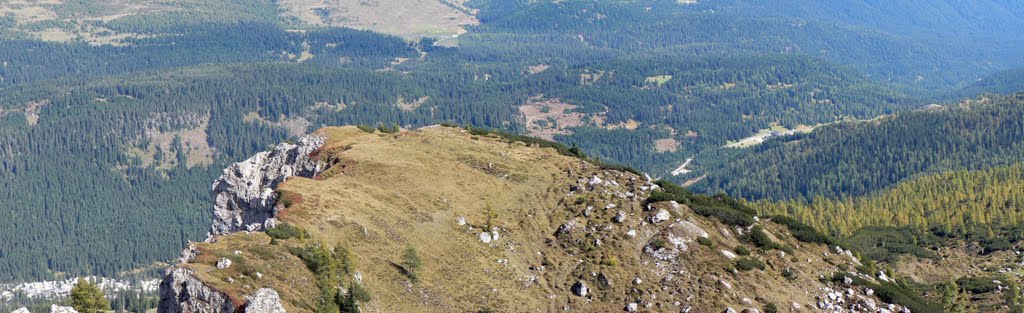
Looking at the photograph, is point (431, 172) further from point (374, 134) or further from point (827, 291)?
point (827, 291)

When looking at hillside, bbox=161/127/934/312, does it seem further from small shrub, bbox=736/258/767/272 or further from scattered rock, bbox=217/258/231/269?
small shrub, bbox=736/258/767/272

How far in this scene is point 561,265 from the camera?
12962cm

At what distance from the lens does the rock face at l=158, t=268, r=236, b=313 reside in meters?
96.4

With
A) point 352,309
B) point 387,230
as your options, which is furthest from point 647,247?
point 352,309

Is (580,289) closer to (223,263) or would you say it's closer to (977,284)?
(223,263)

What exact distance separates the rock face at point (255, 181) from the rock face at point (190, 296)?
36.6 metres

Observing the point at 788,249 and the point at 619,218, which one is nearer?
the point at 788,249

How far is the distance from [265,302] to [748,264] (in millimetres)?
57056

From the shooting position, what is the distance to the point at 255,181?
520 feet

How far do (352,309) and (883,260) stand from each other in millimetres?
103227

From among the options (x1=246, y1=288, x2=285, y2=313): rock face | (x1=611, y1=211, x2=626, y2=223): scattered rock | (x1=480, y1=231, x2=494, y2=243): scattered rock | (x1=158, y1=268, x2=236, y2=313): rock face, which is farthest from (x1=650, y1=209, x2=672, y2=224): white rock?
(x1=158, y1=268, x2=236, y2=313): rock face

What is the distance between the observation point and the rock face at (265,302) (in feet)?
309

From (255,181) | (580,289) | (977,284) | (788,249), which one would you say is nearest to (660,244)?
(580,289)

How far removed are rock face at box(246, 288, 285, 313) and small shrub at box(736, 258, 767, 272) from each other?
54230 mm
